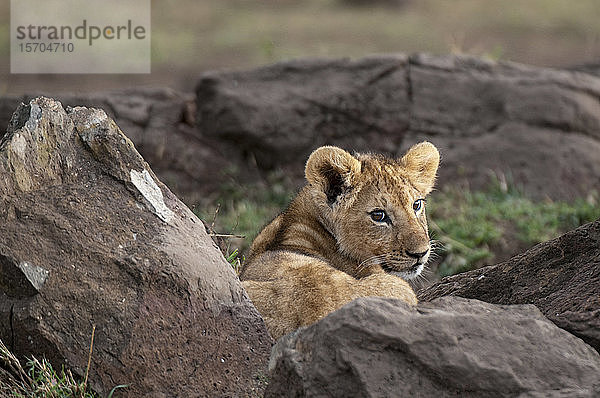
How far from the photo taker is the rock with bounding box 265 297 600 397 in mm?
3334

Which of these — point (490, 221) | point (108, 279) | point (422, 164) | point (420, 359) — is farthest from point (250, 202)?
point (420, 359)

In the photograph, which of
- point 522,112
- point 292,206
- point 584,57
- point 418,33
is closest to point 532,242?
point 522,112

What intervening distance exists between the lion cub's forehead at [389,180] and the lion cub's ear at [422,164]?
0.37 ft

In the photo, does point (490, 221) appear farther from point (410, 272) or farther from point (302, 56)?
point (302, 56)

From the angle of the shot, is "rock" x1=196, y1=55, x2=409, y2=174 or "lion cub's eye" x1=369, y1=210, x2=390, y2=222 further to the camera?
"rock" x1=196, y1=55, x2=409, y2=174

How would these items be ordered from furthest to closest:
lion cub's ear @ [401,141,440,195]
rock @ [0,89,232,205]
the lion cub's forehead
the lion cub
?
rock @ [0,89,232,205] → lion cub's ear @ [401,141,440,195] → the lion cub's forehead → the lion cub

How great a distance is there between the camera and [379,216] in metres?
5.11

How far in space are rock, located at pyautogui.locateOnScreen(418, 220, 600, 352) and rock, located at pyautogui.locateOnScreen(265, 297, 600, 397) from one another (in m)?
0.39

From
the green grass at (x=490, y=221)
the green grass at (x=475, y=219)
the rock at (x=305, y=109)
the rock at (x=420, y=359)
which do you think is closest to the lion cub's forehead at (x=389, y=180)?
the rock at (x=420, y=359)

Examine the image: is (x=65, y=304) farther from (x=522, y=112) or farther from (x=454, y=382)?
(x=522, y=112)

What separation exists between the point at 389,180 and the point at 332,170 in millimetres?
342

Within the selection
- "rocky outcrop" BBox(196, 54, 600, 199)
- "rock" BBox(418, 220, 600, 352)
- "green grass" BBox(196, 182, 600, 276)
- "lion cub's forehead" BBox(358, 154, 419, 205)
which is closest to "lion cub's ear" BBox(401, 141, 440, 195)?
"lion cub's forehead" BBox(358, 154, 419, 205)

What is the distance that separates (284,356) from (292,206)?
2.17m

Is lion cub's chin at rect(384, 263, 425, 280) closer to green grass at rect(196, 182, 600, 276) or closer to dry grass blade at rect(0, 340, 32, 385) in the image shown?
dry grass blade at rect(0, 340, 32, 385)
